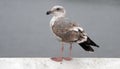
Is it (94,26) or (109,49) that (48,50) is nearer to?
(109,49)

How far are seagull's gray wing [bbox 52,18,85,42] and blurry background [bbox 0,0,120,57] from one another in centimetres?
286

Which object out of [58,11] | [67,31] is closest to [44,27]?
[58,11]

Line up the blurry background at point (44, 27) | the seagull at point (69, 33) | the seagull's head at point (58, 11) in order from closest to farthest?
the seagull at point (69, 33)
the seagull's head at point (58, 11)
the blurry background at point (44, 27)

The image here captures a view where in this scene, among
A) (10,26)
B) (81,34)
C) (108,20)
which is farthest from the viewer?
(108,20)

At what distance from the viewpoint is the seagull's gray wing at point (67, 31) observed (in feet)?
10.0

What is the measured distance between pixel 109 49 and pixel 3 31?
2.08 meters

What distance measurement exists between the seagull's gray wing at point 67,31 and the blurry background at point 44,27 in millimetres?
2857

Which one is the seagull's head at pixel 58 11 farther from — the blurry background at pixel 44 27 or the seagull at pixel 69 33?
the blurry background at pixel 44 27

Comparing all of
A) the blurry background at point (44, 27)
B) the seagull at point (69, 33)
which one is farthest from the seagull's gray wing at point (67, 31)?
the blurry background at point (44, 27)

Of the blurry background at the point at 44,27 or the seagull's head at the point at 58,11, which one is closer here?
the seagull's head at the point at 58,11

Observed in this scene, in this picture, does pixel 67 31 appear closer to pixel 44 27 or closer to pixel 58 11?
pixel 58 11

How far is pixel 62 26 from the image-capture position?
3119 millimetres

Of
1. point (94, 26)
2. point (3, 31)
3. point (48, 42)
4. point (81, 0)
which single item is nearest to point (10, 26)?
point (3, 31)

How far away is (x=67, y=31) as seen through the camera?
3094mm
